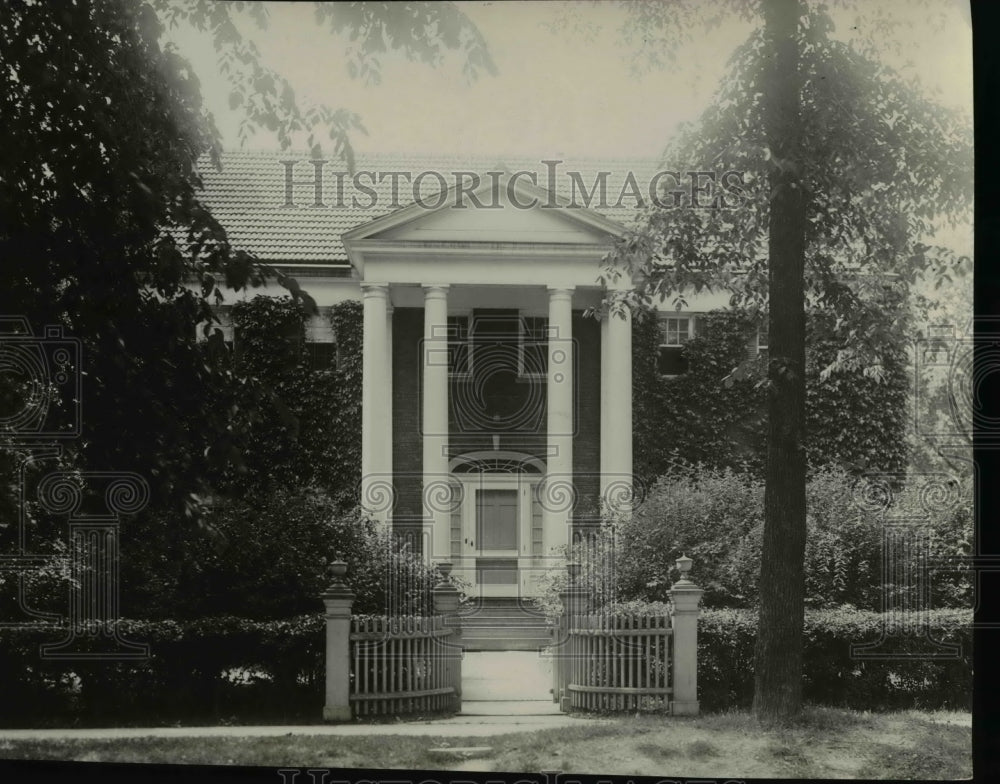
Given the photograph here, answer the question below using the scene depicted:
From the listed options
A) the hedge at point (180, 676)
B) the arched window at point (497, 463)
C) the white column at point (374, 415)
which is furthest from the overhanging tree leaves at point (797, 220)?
the hedge at point (180, 676)

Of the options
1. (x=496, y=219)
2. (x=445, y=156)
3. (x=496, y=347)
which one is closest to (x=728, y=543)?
(x=496, y=347)

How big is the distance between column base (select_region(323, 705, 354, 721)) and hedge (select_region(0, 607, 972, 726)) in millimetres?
47

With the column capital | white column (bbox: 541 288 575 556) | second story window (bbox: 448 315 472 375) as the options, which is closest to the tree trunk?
white column (bbox: 541 288 575 556)

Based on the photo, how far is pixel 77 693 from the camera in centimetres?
567

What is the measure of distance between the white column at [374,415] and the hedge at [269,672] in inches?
24.6

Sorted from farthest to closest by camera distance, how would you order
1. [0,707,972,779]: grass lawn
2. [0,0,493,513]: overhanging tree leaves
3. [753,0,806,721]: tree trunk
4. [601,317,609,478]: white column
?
[0,0,493,513]: overhanging tree leaves
[601,317,609,478]: white column
[753,0,806,721]: tree trunk
[0,707,972,779]: grass lawn

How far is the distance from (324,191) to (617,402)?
1.71 metres

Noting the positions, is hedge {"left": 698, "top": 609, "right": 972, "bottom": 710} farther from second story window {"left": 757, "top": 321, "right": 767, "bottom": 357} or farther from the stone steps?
second story window {"left": 757, "top": 321, "right": 767, "bottom": 357}

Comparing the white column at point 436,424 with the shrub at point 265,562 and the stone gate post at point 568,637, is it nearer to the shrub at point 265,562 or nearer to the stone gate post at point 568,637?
the shrub at point 265,562

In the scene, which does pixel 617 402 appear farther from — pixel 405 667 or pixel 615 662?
pixel 405 667

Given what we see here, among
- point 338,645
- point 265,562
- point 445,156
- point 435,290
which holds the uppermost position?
point 445,156

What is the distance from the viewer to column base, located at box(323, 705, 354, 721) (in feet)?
18.0

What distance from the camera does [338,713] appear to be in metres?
5.49

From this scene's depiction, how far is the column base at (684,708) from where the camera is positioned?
5414 millimetres
